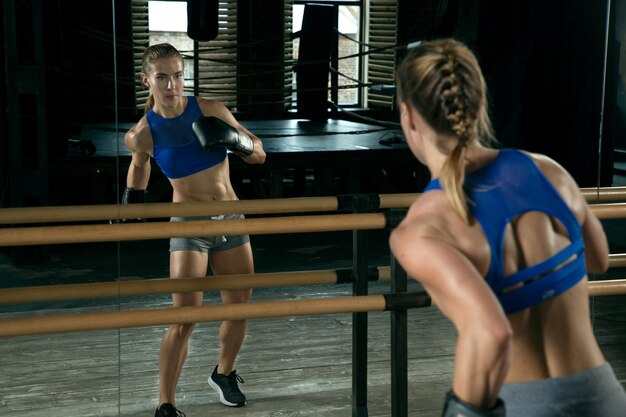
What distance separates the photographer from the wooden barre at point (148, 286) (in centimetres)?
234

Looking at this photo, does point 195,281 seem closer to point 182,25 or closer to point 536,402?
point 182,25

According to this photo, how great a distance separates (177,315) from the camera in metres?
2.32

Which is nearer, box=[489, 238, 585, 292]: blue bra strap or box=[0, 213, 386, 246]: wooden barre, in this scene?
box=[489, 238, 585, 292]: blue bra strap

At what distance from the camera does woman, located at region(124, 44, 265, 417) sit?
2977 millimetres

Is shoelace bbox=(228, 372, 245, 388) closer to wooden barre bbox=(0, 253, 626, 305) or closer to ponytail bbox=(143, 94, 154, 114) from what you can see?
wooden barre bbox=(0, 253, 626, 305)

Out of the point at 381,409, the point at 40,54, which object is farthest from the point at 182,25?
the point at 381,409

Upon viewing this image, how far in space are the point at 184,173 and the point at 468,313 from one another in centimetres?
195

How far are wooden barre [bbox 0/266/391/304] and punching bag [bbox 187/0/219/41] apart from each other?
2.81 ft

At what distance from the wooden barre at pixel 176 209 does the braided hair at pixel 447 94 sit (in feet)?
4.07

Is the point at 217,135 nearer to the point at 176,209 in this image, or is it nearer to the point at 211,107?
the point at 211,107

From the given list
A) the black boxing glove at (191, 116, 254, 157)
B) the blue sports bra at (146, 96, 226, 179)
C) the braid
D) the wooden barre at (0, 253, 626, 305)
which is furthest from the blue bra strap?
the blue sports bra at (146, 96, 226, 179)

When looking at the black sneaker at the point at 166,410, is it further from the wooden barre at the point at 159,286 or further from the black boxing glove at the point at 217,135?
the black boxing glove at the point at 217,135

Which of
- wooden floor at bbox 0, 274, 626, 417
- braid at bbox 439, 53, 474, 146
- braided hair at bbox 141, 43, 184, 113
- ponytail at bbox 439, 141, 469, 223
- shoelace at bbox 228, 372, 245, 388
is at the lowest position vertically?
wooden floor at bbox 0, 274, 626, 417

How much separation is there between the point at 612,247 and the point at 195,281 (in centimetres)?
225
